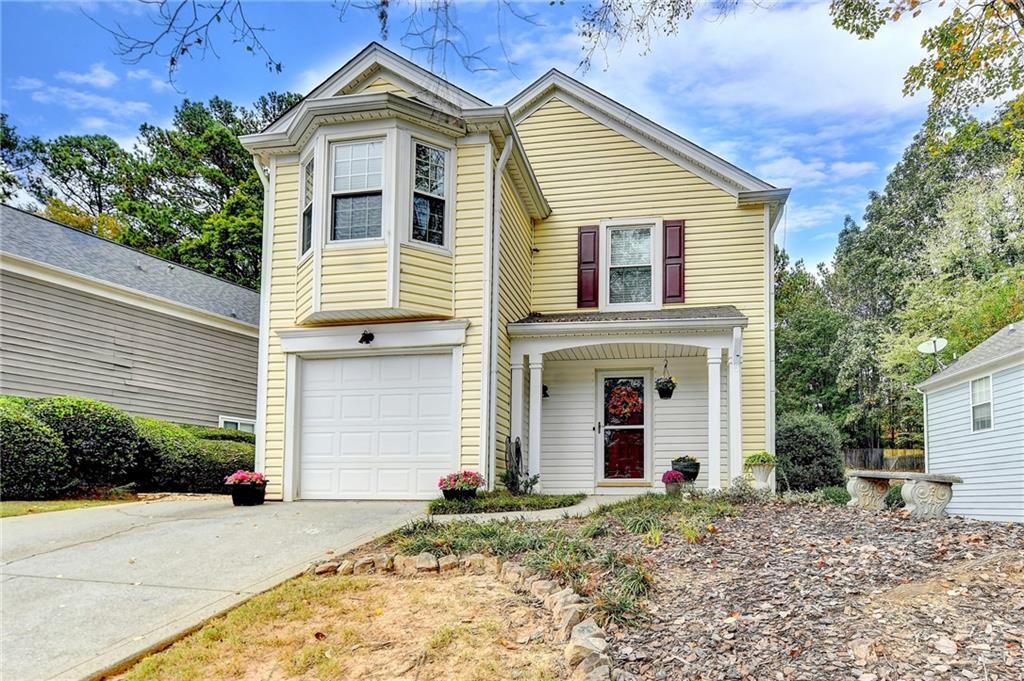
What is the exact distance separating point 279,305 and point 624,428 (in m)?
5.62

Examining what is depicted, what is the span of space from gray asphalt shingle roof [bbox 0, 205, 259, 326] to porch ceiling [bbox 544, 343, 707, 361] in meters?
7.80

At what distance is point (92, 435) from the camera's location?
10.3 meters

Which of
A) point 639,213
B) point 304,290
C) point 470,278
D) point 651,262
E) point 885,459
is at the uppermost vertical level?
point 639,213

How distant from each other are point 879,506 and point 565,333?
4.64 metres

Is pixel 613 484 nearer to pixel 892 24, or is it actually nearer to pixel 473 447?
pixel 473 447

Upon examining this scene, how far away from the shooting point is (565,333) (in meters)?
10.6

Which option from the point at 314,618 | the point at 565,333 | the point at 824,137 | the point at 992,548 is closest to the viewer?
the point at 314,618

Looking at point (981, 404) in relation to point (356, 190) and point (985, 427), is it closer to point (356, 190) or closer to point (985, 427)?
point (985, 427)

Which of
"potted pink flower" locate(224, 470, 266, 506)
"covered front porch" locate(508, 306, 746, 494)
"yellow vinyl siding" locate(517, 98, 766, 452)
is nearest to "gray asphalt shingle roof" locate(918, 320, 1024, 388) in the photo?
"yellow vinyl siding" locate(517, 98, 766, 452)

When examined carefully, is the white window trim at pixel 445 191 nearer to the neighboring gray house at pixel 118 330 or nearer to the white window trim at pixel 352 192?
the white window trim at pixel 352 192

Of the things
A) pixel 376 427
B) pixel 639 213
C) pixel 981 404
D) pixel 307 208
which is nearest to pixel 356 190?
pixel 307 208

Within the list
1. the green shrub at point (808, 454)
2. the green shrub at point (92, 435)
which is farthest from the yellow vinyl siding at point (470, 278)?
the green shrub at point (808, 454)

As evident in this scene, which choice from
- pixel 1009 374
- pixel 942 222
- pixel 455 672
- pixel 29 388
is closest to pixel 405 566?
pixel 455 672

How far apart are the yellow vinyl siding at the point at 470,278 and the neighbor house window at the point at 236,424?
8053 mm
